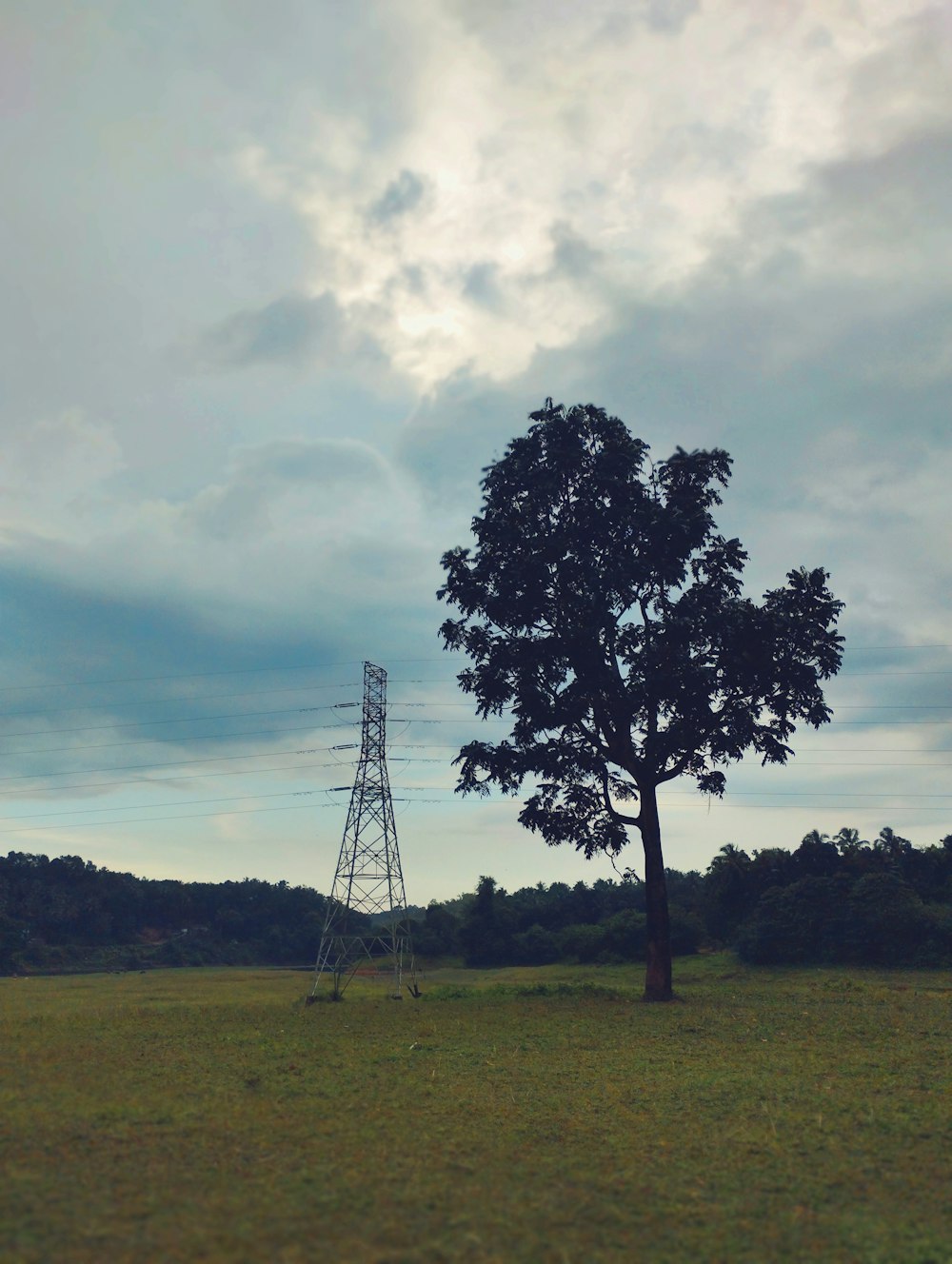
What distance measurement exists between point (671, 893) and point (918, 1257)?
10722 centimetres

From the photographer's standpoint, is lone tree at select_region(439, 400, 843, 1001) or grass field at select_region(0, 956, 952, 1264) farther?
lone tree at select_region(439, 400, 843, 1001)

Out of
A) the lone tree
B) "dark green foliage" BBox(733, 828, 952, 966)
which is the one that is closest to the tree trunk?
the lone tree

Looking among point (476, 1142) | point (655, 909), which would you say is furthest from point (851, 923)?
point (476, 1142)

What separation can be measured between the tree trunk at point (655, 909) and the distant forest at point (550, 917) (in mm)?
1494

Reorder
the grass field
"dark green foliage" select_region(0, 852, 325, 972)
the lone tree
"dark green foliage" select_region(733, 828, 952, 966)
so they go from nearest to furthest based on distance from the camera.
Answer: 1. the grass field
2. the lone tree
3. "dark green foliage" select_region(733, 828, 952, 966)
4. "dark green foliage" select_region(0, 852, 325, 972)

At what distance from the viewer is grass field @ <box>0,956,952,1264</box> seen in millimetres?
10930

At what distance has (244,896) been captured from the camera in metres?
136

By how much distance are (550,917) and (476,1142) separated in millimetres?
89233

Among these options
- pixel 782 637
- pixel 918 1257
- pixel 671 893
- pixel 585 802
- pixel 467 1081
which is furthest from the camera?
pixel 671 893

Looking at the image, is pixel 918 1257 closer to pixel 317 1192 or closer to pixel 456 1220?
pixel 456 1220

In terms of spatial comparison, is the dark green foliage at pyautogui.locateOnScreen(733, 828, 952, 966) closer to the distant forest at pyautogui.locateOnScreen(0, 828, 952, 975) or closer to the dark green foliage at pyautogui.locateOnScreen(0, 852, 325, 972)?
the distant forest at pyautogui.locateOnScreen(0, 828, 952, 975)

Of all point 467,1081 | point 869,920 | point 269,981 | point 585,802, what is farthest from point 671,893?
point 467,1081

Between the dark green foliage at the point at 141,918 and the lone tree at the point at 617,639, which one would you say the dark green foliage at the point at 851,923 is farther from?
the dark green foliage at the point at 141,918

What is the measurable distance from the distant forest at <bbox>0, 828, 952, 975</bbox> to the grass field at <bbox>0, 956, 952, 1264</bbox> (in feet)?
53.1
